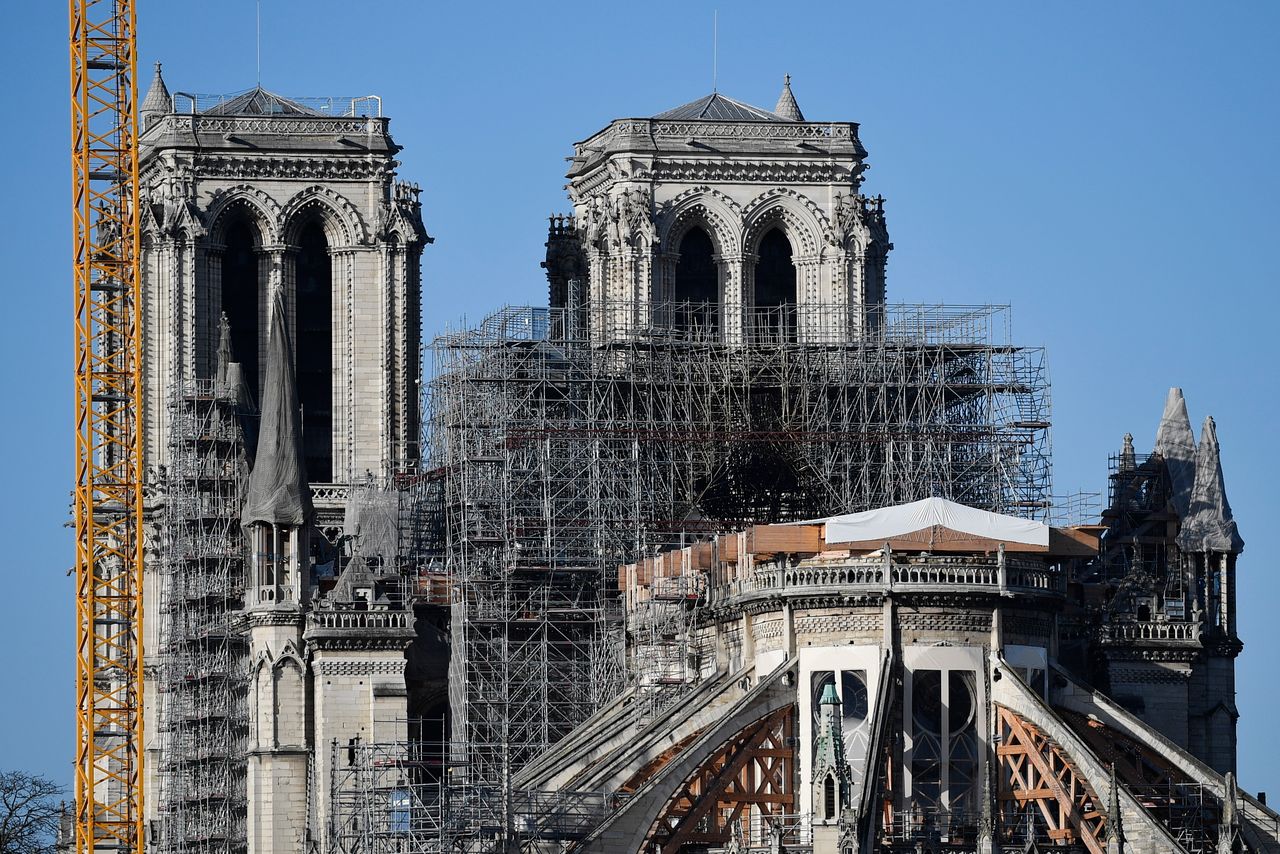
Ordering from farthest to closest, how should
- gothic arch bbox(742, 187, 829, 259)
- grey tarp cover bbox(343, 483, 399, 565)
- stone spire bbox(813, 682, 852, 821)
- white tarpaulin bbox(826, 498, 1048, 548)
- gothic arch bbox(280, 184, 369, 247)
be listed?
gothic arch bbox(280, 184, 369, 247) → gothic arch bbox(742, 187, 829, 259) → grey tarp cover bbox(343, 483, 399, 565) → white tarpaulin bbox(826, 498, 1048, 548) → stone spire bbox(813, 682, 852, 821)

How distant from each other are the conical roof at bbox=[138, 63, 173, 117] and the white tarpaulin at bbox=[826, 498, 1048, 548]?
55654 millimetres

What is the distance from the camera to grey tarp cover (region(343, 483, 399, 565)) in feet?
427

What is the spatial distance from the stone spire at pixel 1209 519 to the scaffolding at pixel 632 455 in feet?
20.1

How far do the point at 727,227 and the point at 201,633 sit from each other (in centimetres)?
2166

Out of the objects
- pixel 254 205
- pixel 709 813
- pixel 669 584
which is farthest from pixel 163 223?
pixel 709 813

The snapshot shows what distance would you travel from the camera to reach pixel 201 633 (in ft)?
426

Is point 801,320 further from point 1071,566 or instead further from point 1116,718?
point 1116,718

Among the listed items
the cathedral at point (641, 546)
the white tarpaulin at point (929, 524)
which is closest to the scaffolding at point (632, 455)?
the cathedral at point (641, 546)

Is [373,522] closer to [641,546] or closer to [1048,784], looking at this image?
[641,546]

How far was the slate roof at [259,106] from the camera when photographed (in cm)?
14175

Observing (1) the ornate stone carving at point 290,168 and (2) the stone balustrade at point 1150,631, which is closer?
(2) the stone balustrade at point 1150,631

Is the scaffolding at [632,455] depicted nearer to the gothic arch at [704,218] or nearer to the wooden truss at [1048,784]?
the gothic arch at [704,218]

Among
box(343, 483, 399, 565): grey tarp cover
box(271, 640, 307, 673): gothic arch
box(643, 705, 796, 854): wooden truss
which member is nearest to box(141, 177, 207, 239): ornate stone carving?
box(343, 483, 399, 565): grey tarp cover

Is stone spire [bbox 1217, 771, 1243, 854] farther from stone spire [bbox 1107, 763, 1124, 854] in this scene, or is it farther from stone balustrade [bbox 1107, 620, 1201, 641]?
stone balustrade [bbox 1107, 620, 1201, 641]
